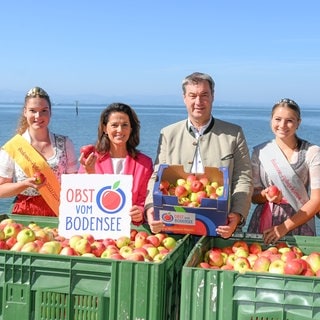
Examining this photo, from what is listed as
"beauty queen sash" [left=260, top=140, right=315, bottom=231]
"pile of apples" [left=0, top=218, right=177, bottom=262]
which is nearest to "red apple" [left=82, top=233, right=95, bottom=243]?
"pile of apples" [left=0, top=218, right=177, bottom=262]

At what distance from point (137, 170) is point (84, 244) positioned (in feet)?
3.48

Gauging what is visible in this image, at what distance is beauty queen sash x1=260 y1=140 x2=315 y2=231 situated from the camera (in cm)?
428

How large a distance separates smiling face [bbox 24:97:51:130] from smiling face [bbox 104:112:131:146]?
1.79ft

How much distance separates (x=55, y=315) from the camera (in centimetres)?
291

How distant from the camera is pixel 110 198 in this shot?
3.81 m

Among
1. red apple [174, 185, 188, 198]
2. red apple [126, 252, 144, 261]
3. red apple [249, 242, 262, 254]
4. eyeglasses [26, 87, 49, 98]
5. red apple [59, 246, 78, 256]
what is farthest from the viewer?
eyeglasses [26, 87, 49, 98]

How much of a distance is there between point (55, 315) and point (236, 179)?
186cm

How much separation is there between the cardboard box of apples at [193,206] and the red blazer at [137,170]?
1.44 feet

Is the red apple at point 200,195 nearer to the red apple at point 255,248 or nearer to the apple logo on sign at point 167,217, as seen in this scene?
the apple logo on sign at point 167,217

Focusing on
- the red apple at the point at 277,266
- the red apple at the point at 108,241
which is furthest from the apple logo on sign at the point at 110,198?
the red apple at the point at 277,266

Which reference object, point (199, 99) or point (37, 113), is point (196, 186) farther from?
point (37, 113)

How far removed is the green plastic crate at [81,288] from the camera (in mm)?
2829

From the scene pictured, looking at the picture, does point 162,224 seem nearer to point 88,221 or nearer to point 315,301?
point 88,221

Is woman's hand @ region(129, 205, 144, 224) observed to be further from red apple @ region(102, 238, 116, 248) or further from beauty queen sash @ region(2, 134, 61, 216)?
beauty queen sash @ region(2, 134, 61, 216)
